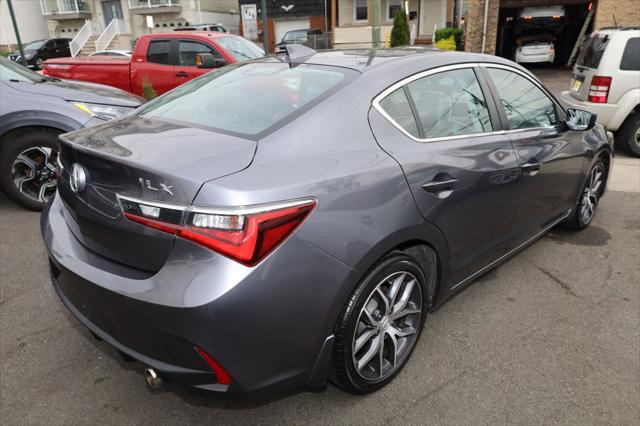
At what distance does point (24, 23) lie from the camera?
37875mm

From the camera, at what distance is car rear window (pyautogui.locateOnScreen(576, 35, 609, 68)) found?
23.6 ft

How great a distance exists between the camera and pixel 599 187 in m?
4.59

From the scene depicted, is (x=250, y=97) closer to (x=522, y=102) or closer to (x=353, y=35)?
(x=522, y=102)

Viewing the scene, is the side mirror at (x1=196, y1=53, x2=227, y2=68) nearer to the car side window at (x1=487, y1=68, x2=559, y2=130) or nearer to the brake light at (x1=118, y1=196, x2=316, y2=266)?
the car side window at (x1=487, y1=68, x2=559, y2=130)

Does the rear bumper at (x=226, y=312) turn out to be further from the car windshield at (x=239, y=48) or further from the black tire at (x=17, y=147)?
the car windshield at (x=239, y=48)

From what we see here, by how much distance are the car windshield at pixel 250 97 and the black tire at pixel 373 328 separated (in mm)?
834

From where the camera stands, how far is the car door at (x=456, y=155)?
2420mm

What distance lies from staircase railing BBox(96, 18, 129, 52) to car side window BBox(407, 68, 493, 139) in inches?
1331

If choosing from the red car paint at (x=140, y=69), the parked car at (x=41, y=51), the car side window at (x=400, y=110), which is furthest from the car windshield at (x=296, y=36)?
the car side window at (x=400, y=110)

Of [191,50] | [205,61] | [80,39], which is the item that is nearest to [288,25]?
[80,39]

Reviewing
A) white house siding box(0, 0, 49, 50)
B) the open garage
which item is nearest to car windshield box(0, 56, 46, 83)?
the open garage

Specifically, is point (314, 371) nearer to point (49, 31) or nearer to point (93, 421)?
point (93, 421)

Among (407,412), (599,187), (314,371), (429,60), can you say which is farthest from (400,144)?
(599,187)

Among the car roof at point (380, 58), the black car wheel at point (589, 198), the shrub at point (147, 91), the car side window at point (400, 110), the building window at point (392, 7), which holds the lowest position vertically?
the black car wheel at point (589, 198)
